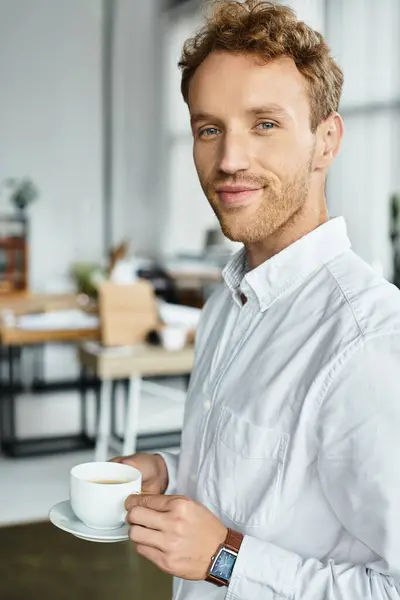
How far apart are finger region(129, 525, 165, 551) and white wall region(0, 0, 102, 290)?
830 cm

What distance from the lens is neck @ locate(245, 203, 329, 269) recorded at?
104cm

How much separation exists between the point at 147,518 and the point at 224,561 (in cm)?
10

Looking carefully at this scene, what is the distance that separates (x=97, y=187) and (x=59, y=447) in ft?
17.6

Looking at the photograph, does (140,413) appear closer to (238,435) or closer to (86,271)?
(86,271)

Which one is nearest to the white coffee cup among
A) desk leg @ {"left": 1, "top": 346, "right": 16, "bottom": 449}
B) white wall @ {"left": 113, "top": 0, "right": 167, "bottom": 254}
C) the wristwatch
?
the wristwatch

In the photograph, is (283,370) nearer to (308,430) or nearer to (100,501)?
(308,430)

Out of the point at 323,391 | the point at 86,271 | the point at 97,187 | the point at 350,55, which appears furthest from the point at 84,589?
the point at 97,187

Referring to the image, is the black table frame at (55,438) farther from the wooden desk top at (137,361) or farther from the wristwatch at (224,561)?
the wristwatch at (224,561)

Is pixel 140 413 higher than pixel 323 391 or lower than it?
lower

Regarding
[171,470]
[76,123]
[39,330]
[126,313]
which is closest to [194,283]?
[76,123]

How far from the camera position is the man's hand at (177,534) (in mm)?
872

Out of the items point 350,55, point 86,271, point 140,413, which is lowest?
point 140,413

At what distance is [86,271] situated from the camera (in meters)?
4.95

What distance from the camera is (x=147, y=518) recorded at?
88 centimetres
